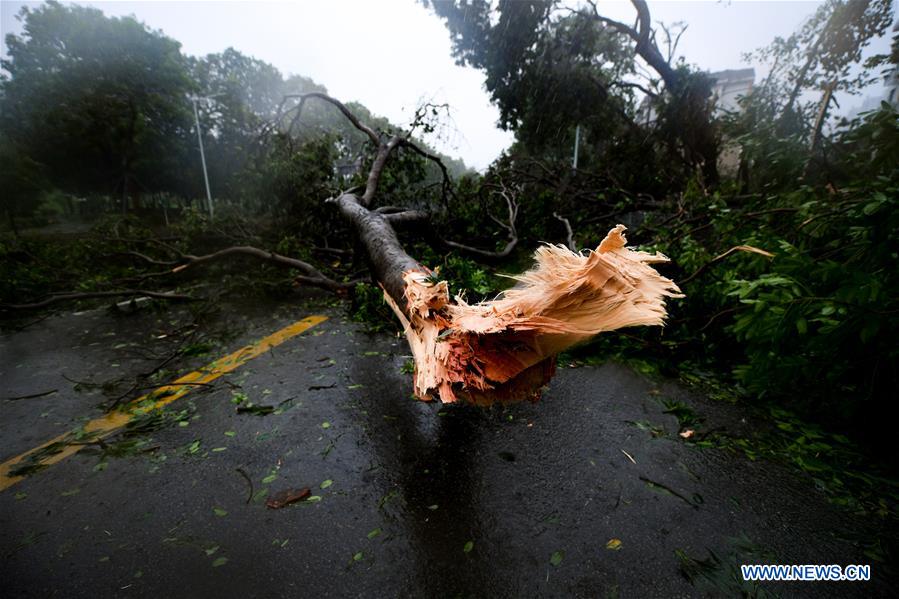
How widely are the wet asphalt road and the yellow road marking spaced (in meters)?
0.11

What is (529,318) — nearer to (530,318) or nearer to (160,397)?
(530,318)

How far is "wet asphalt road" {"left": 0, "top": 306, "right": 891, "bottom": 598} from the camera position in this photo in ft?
4.49

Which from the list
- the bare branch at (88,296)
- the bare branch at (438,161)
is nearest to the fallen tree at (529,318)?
the bare branch at (88,296)

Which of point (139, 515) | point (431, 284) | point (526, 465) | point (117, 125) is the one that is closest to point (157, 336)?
point (139, 515)

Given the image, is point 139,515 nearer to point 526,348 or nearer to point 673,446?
point 526,348

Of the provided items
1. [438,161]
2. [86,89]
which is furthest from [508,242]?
[86,89]

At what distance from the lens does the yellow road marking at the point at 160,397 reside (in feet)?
6.57

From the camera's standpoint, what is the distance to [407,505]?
1708mm

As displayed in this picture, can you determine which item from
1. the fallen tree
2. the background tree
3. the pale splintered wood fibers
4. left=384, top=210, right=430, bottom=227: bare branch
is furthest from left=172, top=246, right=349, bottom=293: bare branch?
the background tree

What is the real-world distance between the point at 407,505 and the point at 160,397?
2198mm

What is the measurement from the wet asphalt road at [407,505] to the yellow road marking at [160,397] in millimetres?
114

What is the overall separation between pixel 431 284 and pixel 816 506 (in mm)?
2088

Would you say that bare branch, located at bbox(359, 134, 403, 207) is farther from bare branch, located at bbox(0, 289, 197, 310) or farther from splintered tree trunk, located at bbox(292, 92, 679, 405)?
splintered tree trunk, located at bbox(292, 92, 679, 405)

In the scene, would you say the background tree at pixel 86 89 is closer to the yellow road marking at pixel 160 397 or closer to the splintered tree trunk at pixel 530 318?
the yellow road marking at pixel 160 397
